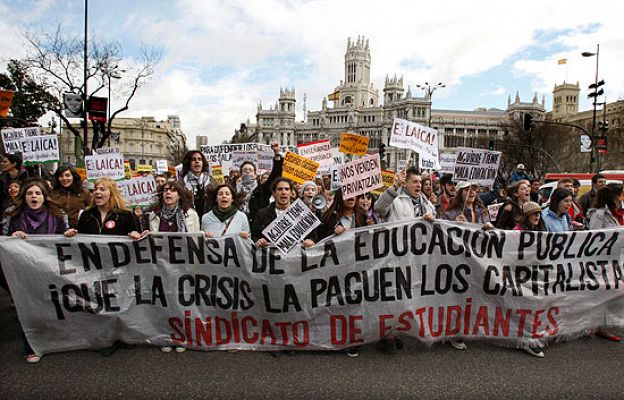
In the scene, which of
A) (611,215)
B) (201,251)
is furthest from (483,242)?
(201,251)

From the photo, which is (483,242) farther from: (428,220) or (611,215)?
(611,215)

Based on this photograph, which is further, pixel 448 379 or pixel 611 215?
pixel 611 215

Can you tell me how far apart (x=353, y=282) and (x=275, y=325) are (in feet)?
2.95

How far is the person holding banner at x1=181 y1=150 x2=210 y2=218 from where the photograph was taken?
255 inches

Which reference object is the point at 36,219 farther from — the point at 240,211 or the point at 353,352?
the point at 353,352

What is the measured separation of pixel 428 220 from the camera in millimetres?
4332

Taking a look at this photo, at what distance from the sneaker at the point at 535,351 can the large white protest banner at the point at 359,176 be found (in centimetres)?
234

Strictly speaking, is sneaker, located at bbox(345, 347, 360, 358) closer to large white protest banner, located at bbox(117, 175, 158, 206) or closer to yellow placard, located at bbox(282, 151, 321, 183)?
yellow placard, located at bbox(282, 151, 321, 183)

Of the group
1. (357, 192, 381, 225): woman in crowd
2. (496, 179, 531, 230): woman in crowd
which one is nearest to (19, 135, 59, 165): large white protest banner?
(357, 192, 381, 225): woman in crowd

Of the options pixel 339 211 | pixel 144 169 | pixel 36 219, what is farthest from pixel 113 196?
pixel 144 169

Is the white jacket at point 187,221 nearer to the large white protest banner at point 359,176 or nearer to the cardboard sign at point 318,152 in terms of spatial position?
the large white protest banner at point 359,176

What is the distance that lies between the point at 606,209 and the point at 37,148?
9596mm

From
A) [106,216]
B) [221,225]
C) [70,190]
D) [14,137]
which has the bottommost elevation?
[221,225]

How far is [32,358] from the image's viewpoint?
3.91 meters
